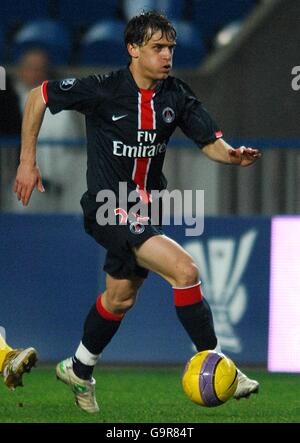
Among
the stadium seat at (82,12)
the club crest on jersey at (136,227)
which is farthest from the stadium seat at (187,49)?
the club crest on jersey at (136,227)

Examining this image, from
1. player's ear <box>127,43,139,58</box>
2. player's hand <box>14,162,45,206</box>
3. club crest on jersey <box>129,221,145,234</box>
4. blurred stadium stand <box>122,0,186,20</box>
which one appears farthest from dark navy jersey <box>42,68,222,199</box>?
blurred stadium stand <box>122,0,186,20</box>

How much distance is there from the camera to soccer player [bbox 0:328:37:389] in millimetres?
6676

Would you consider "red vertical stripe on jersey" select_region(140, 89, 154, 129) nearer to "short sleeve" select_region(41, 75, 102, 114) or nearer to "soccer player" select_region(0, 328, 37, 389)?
"short sleeve" select_region(41, 75, 102, 114)

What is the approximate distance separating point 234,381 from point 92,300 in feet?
9.07

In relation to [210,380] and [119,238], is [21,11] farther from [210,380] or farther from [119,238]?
[210,380]

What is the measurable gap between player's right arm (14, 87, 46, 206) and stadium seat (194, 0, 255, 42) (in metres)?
5.66

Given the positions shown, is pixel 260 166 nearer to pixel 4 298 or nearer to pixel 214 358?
pixel 4 298

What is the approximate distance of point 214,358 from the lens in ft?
21.5

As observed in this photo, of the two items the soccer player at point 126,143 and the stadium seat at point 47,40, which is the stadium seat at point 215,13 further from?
the soccer player at point 126,143

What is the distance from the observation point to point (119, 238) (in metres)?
6.79

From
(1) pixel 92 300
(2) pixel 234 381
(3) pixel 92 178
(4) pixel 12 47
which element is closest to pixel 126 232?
(3) pixel 92 178

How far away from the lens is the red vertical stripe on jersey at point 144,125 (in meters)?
6.94

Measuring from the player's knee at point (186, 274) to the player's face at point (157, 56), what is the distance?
3.24ft
